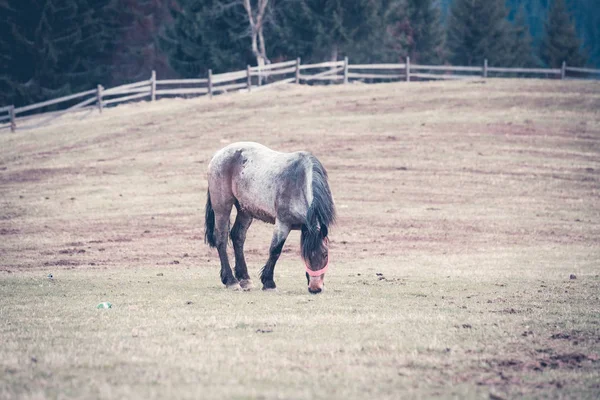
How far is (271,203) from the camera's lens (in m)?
12.1

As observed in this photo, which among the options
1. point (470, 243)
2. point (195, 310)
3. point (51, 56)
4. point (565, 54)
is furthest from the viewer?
point (565, 54)

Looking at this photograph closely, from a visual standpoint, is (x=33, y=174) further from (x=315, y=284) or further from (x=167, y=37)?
(x=167, y=37)

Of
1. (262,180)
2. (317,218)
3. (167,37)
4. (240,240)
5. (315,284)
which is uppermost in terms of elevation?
(167,37)

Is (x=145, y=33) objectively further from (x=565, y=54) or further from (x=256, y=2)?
(x=565, y=54)

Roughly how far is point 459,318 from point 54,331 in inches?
186

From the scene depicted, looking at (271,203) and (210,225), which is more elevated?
(271,203)

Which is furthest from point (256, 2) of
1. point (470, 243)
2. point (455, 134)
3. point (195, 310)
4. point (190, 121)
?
point (195, 310)

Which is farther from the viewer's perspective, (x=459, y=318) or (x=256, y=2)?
(x=256, y=2)

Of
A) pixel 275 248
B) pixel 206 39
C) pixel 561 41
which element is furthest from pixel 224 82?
pixel 275 248

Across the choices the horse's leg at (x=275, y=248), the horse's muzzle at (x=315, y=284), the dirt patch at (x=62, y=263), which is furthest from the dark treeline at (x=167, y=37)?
the horse's muzzle at (x=315, y=284)

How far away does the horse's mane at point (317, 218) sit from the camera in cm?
1102

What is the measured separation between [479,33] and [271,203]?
56867mm

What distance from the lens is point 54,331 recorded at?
826cm

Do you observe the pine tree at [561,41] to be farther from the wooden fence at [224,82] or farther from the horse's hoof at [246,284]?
the horse's hoof at [246,284]
